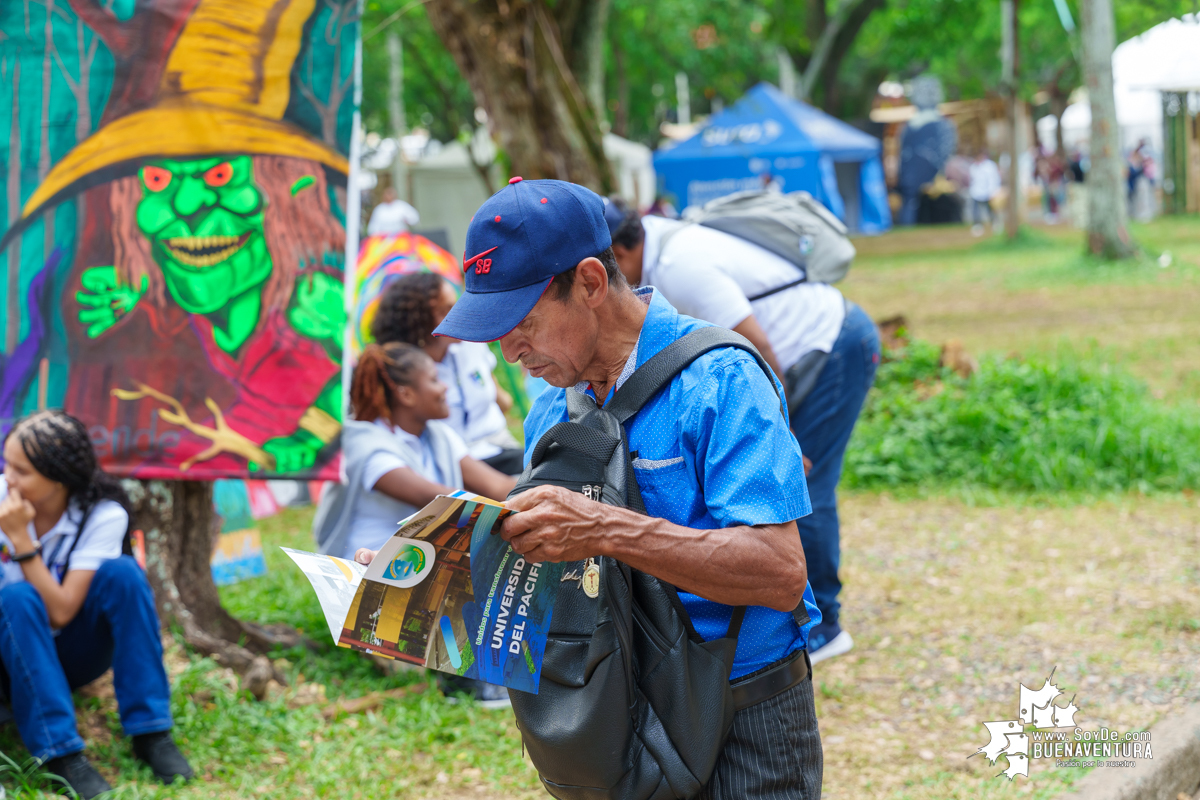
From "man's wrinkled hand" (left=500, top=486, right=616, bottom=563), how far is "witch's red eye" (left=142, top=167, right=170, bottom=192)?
2.83 metres

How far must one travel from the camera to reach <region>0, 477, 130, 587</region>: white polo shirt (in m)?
3.52

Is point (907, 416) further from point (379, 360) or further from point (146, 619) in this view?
point (146, 619)

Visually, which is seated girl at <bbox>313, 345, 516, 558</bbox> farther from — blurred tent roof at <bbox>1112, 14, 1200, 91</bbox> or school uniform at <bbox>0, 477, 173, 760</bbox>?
blurred tent roof at <bbox>1112, 14, 1200, 91</bbox>

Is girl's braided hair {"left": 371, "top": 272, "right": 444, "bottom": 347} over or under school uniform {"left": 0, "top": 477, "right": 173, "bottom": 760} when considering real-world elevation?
over

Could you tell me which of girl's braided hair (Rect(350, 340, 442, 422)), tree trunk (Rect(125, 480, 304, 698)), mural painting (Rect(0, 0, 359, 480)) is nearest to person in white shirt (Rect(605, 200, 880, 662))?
girl's braided hair (Rect(350, 340, 442, 422))

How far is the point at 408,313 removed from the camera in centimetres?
475

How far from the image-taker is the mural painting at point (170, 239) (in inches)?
156

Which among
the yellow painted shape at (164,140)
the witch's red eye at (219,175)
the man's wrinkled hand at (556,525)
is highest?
the yellow painted shape at (164,140)

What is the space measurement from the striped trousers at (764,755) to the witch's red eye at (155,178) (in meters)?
3.02

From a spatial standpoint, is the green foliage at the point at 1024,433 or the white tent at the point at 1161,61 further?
the white tent at the point at 1161,61

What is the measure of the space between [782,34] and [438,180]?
835cm

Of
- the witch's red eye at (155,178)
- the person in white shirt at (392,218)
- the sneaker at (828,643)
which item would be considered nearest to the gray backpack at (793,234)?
the sneaker at (828,643)

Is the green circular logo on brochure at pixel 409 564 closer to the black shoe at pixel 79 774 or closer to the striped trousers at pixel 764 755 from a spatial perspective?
the striped trousers at pixel 764 755
